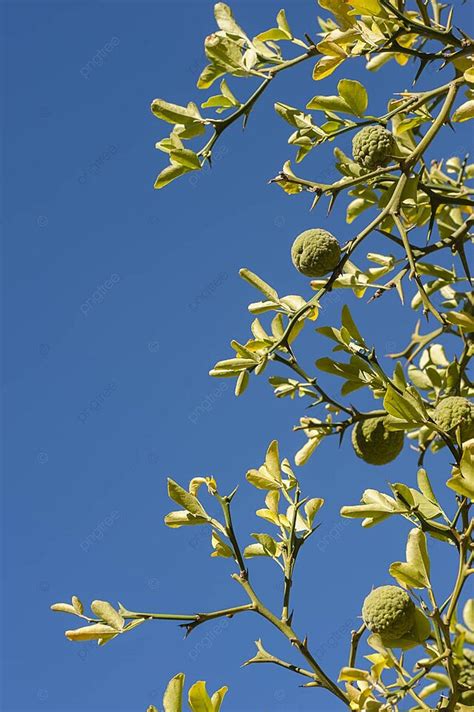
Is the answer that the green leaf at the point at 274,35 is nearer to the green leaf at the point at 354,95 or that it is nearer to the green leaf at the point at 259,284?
the green leaf at the point at 354,95

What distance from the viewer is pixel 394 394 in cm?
154

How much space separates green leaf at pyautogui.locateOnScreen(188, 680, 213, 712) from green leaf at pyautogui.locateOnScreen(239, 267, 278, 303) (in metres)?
0.90

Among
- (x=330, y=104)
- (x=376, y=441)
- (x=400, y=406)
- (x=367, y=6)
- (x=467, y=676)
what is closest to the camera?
(x=467, y=676)

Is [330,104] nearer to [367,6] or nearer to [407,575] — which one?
[367,6]

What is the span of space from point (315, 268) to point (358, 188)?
479 mm

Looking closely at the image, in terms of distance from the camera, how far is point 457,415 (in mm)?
1769

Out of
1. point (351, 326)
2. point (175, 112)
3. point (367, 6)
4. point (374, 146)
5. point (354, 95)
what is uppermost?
point (175, 112)

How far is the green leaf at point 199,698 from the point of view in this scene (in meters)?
1.46

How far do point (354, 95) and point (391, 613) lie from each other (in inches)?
44.3

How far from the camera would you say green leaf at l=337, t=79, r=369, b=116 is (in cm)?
186

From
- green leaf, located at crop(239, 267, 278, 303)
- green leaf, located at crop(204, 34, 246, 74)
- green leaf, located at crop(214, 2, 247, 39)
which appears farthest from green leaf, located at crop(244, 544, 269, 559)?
green leaf, located at crop(214, 2, 247, 39)

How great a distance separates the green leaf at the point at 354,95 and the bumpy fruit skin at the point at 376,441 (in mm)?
734

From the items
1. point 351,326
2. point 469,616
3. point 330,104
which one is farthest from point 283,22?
point 469,616

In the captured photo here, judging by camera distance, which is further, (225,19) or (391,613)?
(225,19)
